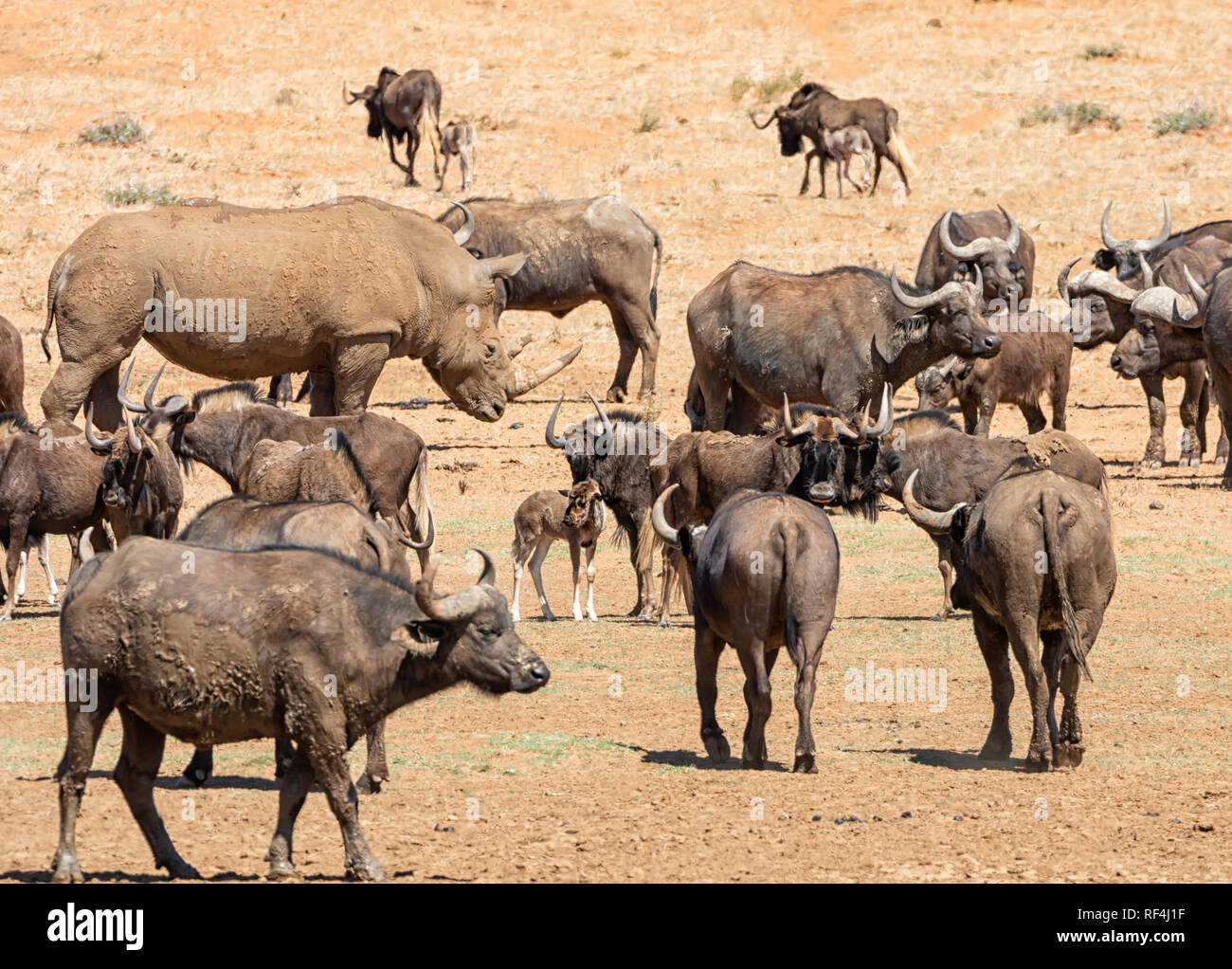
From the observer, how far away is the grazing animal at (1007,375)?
18.6 metres

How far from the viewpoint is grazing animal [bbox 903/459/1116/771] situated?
9180 millimetres

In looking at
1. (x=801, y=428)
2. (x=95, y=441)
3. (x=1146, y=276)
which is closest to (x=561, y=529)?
(x=801, y=428)

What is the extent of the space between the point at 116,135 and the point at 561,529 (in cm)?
2567

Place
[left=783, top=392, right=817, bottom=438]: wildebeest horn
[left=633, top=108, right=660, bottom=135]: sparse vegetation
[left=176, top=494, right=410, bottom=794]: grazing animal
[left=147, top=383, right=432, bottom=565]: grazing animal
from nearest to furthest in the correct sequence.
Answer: [left=176, top=494, right=410, bottom=794]: grazing animal
[left=147, top=383, right=432, bottom=565]: grazing animal
[left=783, top=392, right=817, bottom=438]: wildebeest horn
[left=633, top=108, right=660, bottom=135]: sparse vegetation

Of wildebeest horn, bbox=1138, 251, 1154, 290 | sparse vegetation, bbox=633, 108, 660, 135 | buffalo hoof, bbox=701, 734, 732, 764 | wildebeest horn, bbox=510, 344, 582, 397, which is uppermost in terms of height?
sparse vegetation, bbox=633, 108, 660, 135

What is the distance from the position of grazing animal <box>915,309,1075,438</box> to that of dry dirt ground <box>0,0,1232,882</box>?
4.14 feet

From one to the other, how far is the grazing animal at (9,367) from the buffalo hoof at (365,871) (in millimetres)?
11478

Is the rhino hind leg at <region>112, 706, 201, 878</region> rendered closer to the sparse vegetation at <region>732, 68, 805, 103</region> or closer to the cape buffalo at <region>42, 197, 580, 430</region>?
the cape buffalo at <region>42, 197, 580, 430</region>

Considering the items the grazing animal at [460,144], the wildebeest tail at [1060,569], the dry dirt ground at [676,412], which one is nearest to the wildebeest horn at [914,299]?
the dry dirt ground at [676,412]

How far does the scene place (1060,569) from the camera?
9125 millimetres

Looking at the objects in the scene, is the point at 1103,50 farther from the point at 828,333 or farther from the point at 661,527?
the point at 661,527

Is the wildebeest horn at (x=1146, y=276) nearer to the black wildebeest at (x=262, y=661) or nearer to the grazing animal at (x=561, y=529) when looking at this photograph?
the grazing animal at (x=561, y=529)

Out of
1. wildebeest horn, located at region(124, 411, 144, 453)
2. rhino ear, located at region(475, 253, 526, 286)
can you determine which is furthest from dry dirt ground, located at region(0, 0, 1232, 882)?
rhino ear, located at region(475, 253, 526, 286)

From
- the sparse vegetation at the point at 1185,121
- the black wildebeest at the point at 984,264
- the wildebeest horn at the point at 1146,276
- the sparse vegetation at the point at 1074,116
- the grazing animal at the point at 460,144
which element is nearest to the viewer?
the black wildebeest at the point at 984,264
